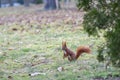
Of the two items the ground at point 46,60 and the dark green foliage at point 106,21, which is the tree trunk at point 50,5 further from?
the dark green foliage at point 106,21

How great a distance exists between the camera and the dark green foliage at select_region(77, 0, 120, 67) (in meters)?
5.36

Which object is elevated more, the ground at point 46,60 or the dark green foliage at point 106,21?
the dark green foliage at point 106,21

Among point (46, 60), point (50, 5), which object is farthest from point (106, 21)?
point (50, 5)

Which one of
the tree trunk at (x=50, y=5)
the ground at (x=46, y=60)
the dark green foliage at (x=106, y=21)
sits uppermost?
the dark green foliage at (x=106, y=21)

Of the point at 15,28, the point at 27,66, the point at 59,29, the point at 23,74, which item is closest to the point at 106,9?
the point at 23,74

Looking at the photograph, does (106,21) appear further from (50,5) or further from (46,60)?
(50,5)

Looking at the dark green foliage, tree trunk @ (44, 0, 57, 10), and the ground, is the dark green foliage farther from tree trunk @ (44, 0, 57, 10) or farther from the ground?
tree trunk @ (44, 0, 57, 10)

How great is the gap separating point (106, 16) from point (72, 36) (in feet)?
20.2

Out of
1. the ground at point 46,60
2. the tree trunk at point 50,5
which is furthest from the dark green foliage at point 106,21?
the tree trunk at point 50,5

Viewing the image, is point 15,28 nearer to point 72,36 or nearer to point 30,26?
point 30,26

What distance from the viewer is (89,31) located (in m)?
5.66

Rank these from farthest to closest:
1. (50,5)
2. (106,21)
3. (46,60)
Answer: (50,5) < (46,60) < (106,21)

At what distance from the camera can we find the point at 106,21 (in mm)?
5508

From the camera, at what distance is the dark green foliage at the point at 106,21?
5.36 metres
